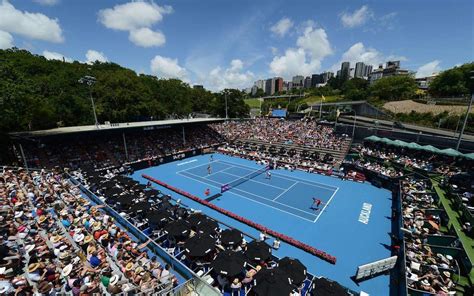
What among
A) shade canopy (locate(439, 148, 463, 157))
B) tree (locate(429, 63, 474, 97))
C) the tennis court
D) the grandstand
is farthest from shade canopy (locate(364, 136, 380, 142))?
tree (locate(429, 63, 474, 97))

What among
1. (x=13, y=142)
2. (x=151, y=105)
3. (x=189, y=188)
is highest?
(x=151, y=105)

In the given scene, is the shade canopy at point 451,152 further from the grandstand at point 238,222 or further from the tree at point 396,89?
the tree at point 396,89

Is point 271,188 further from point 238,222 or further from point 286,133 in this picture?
point 286,133

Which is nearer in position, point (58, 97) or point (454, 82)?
point (58, 97)

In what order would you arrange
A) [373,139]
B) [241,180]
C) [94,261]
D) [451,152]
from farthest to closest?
[373,139] < [241,180] < [451,152] < [94,261]

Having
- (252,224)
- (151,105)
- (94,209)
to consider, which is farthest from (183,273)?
(151,105)

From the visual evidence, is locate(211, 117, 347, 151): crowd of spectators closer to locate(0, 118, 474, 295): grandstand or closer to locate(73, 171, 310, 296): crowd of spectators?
locate(0, 118, 474, 295): grandstand

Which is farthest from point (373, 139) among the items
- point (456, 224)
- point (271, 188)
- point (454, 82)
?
point (454, 82)

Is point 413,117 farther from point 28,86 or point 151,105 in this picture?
point 28,86
